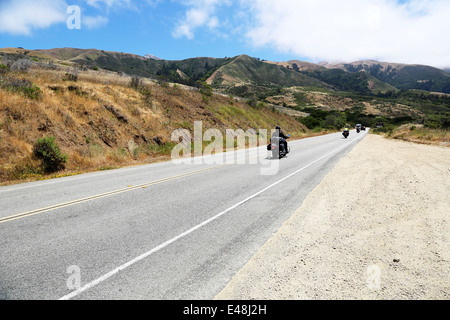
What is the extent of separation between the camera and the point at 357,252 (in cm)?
409

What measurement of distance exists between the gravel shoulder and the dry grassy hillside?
433 inches

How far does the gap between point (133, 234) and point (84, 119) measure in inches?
549

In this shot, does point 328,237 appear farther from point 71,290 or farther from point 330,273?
point 71,290

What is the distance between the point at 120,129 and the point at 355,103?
471 ft

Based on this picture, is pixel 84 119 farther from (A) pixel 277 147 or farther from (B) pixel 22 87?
(A) pixel 277 147

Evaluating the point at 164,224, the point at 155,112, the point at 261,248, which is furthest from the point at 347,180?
the point at 155,112

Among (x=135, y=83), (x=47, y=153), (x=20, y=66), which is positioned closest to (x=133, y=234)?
(x=47, y=153)

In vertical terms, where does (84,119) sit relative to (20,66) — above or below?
below

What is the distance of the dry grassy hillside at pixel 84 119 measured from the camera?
11.5 m

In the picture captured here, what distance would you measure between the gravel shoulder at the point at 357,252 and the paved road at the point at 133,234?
45 centimetres

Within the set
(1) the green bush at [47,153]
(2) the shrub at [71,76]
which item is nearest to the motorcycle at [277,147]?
(1) the green bush at [47,153]

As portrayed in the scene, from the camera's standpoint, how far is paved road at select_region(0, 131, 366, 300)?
3260 mm

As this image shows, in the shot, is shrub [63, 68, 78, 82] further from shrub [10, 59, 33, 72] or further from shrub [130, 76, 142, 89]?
shrub [130, 76, 142, 89]

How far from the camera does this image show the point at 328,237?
15.3 ft
